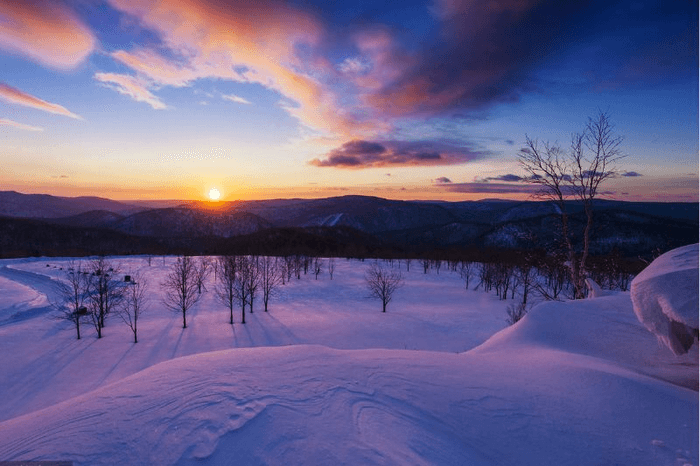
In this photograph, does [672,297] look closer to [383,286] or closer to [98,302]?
[383,286]

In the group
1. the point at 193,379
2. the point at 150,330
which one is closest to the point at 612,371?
the point at 193,379

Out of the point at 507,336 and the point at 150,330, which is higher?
the point at 507,336

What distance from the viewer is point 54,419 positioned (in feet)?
16.9

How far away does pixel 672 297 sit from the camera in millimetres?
4918

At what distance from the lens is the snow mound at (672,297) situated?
15.6 ft

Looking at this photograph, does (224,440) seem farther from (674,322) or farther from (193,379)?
(674,322)

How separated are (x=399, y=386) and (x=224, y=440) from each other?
2.91 metres

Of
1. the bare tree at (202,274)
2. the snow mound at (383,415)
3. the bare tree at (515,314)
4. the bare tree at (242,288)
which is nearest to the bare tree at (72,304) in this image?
the bare tree at (202,274)

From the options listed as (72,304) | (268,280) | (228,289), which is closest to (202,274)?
(228,289)

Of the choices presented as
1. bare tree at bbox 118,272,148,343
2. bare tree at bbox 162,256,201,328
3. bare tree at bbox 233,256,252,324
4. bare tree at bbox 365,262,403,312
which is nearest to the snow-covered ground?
bare tree at bbox 233,256,252,324

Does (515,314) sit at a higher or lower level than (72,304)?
lower

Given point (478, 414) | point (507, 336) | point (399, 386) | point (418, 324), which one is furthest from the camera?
point (418, 324)

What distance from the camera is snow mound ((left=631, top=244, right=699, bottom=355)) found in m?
4.75

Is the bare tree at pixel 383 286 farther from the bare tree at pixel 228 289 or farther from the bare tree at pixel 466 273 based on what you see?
the bare tree at pixel 228 289
